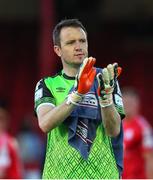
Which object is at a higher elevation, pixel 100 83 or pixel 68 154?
pixel 100 83

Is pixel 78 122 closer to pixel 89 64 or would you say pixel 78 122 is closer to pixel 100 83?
pixel 100 83

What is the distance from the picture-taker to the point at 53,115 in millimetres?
5902

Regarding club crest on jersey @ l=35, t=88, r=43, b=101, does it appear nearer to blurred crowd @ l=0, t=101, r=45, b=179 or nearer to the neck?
the neck

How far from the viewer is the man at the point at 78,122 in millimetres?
5969

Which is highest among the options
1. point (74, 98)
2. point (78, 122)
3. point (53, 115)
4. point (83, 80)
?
point (83, 80)

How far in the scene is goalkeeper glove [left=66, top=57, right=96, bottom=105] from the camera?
579cm

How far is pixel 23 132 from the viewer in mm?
15539

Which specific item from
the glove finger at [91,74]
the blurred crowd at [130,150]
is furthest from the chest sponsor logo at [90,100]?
the blurred crowd at [130,150]

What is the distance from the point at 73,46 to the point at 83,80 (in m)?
0.38

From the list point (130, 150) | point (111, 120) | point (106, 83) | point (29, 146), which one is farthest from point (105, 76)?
point (29, 146)

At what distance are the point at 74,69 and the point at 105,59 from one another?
39.0 ft

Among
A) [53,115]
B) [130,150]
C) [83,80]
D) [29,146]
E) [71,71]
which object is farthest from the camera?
[29,146]

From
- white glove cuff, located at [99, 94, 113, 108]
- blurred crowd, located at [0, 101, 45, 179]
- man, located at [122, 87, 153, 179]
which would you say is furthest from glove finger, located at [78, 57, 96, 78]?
blurred crowd, located at [0, 101, 45, 179]

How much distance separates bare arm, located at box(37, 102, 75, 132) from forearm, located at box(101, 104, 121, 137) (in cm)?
23
